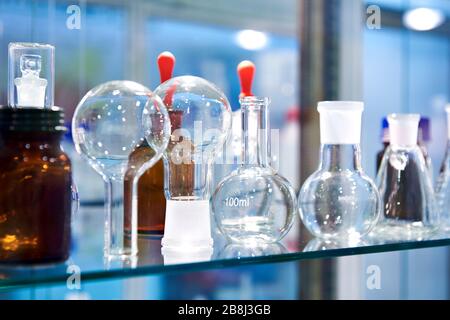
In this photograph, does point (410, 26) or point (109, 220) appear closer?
point (109, 220)

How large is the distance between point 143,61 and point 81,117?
3.48ft

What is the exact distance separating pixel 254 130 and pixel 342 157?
119 millimetres

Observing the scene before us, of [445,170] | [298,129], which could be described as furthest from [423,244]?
[298,129]

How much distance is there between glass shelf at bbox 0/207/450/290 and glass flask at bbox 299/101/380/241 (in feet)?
0.09

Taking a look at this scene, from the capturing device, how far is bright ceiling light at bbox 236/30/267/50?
1.90m

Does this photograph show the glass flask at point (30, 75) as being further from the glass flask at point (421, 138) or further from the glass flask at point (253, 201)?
the glass flask at point (421, 138)

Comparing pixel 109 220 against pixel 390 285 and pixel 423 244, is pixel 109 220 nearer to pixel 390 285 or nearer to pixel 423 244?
pixel 423 244

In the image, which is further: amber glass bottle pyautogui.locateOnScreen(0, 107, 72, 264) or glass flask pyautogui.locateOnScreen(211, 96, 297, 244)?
glass flask pyautogui.locateOnScreen(211, 96, 297, 244)

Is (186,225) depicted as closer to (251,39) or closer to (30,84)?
(30,84)

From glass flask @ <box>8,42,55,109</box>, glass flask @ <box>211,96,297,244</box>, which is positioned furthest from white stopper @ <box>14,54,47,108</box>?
glass flask @ <box>211,96,297,244</box>

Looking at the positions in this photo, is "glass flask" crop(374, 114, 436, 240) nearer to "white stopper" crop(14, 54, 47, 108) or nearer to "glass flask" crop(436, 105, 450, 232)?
"glass flask" crop(436, 105, 450, 232)

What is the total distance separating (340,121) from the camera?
0.80 metres

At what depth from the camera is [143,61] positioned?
166 centimetres

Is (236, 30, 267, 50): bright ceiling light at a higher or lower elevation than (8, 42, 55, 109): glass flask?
higher
